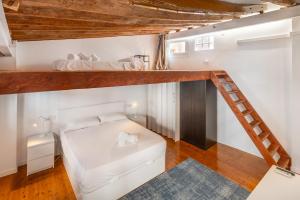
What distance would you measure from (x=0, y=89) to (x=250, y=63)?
3799mm

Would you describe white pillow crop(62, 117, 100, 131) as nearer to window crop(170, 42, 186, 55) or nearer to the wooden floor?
the wooden floor

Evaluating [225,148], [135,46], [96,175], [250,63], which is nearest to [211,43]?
[250,63]

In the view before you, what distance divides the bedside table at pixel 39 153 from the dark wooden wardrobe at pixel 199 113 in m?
2.82

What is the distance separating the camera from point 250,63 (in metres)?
3.34

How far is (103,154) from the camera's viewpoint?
92.4 inches

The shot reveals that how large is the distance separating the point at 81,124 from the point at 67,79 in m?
1.99

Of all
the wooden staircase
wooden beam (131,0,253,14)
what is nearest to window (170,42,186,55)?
the wooden staircase

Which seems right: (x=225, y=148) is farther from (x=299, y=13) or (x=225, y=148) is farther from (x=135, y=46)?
(x=135, y=46)

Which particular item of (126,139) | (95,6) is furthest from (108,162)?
(95,6)

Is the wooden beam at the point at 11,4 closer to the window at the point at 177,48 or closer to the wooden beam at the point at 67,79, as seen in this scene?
the wooden beam at the point at 67,79

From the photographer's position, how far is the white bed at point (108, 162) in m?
2.05

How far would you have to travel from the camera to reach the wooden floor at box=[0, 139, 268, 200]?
2.42 m

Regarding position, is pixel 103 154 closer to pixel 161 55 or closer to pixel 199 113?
pixel 199 113

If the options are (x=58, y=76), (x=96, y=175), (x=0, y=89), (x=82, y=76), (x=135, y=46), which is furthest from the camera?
(x=135, y=46)
